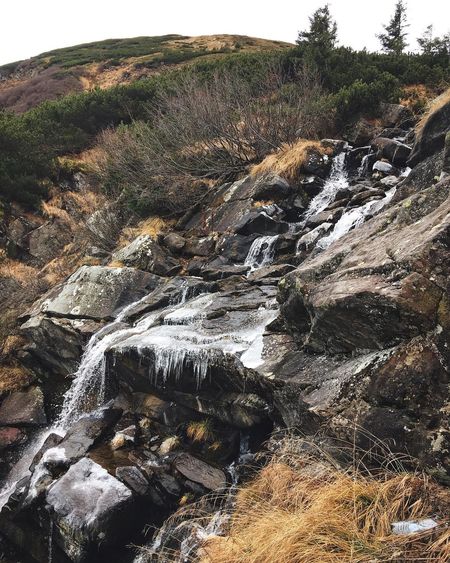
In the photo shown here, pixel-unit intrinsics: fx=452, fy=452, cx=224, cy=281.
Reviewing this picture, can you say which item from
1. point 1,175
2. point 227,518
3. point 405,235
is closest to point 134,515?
point 227,518

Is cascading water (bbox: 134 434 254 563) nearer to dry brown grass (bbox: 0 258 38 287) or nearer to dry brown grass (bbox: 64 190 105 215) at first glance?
dry brown grass (bbox: 0 258 38 287)

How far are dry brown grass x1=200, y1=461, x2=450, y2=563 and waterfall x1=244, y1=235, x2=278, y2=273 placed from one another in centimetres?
669

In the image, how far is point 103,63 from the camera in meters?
36.1

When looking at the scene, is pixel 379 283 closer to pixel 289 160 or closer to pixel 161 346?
pixel 161 346

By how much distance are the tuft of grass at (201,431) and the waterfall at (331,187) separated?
6513mm

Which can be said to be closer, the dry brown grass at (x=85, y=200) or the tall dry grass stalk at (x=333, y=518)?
the tall dry grass stalk at (x=333, y=518)

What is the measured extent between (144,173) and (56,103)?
10616mm

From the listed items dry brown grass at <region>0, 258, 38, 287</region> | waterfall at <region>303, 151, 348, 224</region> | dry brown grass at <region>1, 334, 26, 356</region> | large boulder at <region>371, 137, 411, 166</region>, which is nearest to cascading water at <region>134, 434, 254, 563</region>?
dry brown grass at <region>1, 334, 26, 356</region>

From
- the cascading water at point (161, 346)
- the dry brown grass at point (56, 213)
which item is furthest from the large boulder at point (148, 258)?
the dry brown grass at point (56, 213)

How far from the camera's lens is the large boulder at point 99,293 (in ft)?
31.4

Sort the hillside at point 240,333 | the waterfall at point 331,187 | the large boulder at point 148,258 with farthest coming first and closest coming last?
the waterfall at point 331,187
the large boulder at point 148,258
the hillside at point 240,333

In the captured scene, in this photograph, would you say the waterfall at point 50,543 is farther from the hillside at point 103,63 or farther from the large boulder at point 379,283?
the hillside at point 103,63

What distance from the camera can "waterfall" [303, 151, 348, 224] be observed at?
37.7ft

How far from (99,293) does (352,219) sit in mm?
5629
